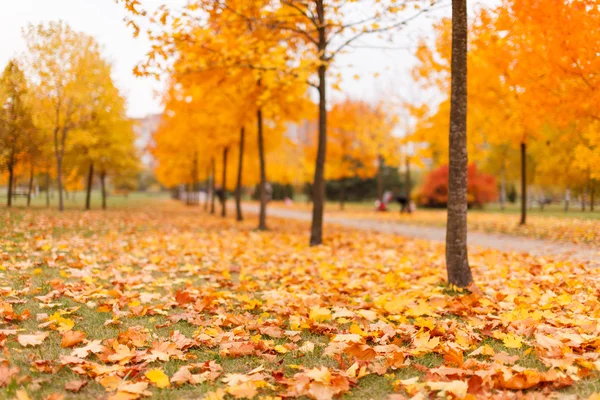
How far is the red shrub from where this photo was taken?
117ft

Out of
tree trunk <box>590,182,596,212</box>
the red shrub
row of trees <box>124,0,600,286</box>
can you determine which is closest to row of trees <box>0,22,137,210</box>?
row of trees <box>124,0,600,286</box>

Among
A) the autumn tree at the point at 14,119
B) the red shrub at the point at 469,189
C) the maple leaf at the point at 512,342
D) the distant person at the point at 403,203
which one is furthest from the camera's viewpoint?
the red shrub at the point at 469,189

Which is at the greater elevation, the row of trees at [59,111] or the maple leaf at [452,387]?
the row of trees at [59,111]

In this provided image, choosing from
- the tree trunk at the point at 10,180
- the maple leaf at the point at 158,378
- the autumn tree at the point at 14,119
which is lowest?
the maple leaf at the point at 158,378

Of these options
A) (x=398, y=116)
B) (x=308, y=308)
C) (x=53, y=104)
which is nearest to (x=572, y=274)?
(x=308, y=308)

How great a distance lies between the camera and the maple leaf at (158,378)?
2895 mm

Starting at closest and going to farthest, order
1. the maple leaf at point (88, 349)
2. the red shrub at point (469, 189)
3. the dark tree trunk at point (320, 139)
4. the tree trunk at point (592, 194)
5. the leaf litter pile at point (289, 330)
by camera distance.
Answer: the leaf litter pile at point (289, 330) < the maple leaf at point (88, 349) < the dark tree trunk at point (320, 139) < the tree trunk at point (592, 194) < the red shrub at point (469, 189)

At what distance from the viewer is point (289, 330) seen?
4.18m

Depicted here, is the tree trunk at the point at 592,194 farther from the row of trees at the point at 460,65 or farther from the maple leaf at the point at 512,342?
the maple leaf at the point at 512,342

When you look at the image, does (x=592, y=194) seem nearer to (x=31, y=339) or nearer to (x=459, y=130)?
(x=459, y=130)

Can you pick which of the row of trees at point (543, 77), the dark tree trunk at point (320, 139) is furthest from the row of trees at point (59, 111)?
the row of trees at point (543, 77)

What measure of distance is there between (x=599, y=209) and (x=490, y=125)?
14.4ft

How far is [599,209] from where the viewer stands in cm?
1247

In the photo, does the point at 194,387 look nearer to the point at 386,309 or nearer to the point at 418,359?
the point at 418,359
